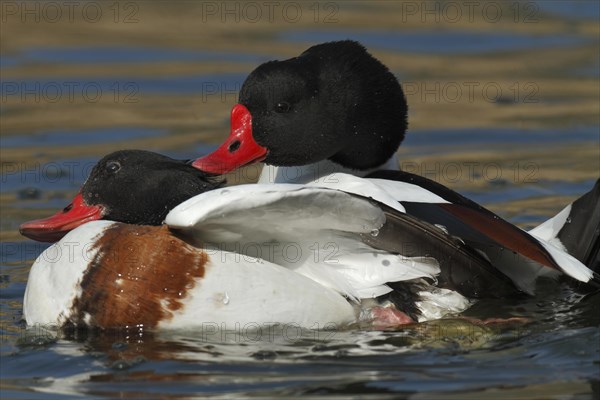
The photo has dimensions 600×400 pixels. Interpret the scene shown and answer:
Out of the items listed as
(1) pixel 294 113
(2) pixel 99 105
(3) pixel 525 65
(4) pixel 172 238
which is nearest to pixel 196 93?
(2) pixel 99 105

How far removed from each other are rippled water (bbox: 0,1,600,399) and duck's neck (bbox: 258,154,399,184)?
1.32 m

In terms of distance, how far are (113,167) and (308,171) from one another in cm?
128

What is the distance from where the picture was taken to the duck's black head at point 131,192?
7.40 metres

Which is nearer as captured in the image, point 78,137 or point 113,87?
point 78,137

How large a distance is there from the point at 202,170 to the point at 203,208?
1244 mm

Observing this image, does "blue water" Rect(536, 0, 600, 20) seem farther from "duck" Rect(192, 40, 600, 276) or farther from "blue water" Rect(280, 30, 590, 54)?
"duck" Rect(192, 40, 600, 276)

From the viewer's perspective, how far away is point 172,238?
666 cm

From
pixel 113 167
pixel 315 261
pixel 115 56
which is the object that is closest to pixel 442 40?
pixel 115 56

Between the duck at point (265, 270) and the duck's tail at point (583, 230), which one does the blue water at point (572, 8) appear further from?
the duck at point (265, 270)

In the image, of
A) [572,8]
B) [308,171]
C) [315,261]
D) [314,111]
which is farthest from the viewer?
[572,8]

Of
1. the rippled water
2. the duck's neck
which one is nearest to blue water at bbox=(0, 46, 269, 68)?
the rippled water

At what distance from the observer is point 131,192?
7.44m

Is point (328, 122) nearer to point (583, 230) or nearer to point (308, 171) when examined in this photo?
point (308, 171)

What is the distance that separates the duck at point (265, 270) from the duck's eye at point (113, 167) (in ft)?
1.95
